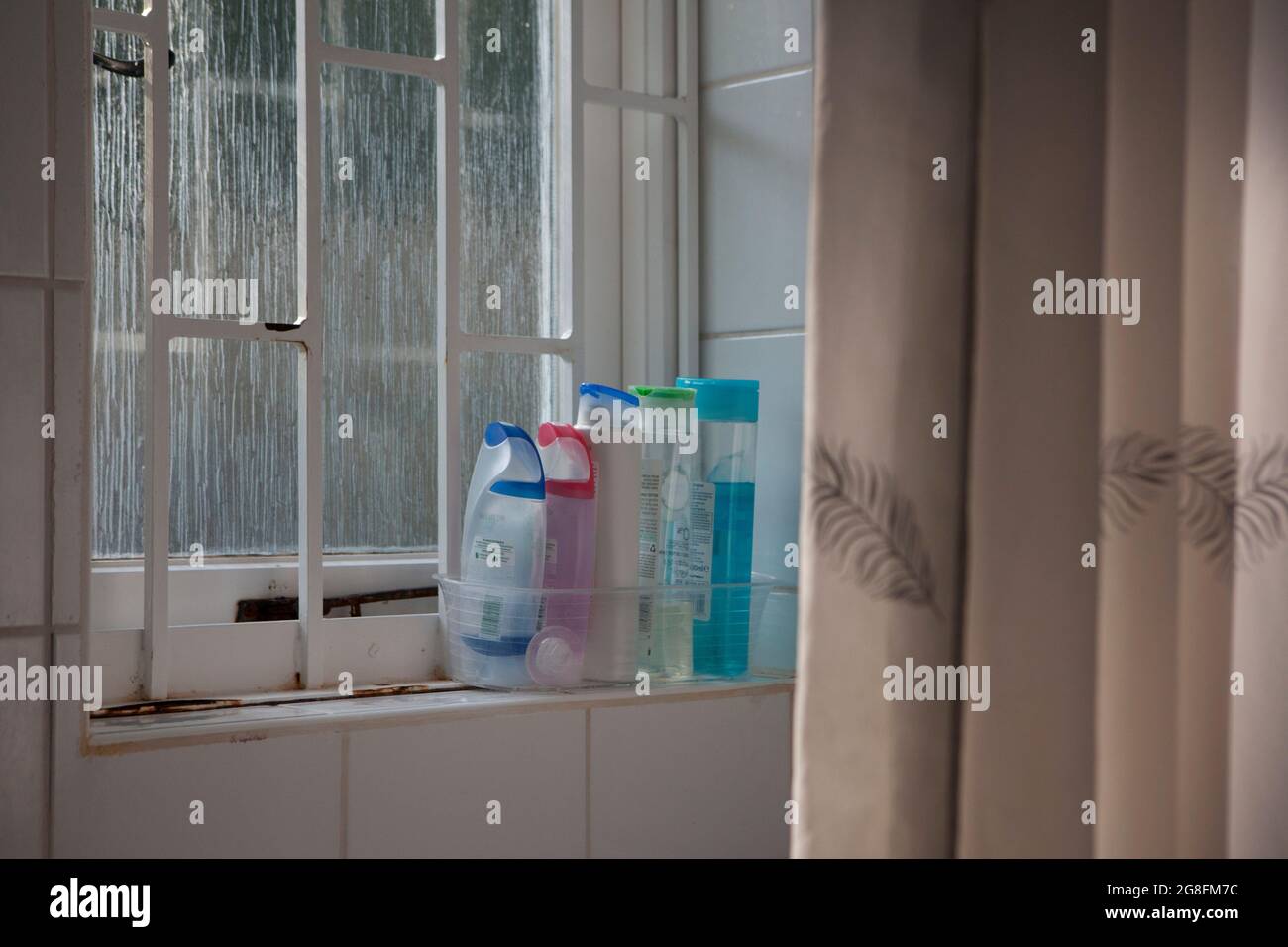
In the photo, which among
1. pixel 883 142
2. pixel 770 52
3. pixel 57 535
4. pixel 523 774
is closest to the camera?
pixel 883 142

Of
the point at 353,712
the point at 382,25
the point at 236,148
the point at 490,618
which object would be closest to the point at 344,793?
the point at 353,712

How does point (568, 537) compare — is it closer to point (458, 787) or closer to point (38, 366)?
point (458, 787)

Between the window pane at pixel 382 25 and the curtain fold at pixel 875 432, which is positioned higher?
the window pane at pixel 382 25

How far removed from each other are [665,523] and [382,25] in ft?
1.59

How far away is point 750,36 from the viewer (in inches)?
44.9

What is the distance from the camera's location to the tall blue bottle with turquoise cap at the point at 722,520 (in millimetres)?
1057

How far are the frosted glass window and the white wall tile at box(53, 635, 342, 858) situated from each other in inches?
8.1

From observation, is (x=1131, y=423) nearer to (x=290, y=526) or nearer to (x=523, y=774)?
(x=523, y=774)

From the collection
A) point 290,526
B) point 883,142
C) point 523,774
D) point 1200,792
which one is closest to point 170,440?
point 290,526

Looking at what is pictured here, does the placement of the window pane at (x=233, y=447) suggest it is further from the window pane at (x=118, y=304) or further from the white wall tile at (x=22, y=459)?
the white wall tile at (x=22, y=459)

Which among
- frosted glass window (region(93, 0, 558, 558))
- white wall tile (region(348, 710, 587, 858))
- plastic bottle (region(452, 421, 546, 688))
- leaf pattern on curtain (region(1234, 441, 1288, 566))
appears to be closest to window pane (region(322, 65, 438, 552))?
frosted glass window (region(93, 0, 558, 558))

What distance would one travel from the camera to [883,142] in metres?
0.57

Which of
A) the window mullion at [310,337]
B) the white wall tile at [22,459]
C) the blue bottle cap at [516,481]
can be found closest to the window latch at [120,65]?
the window mullion at [310,337]
